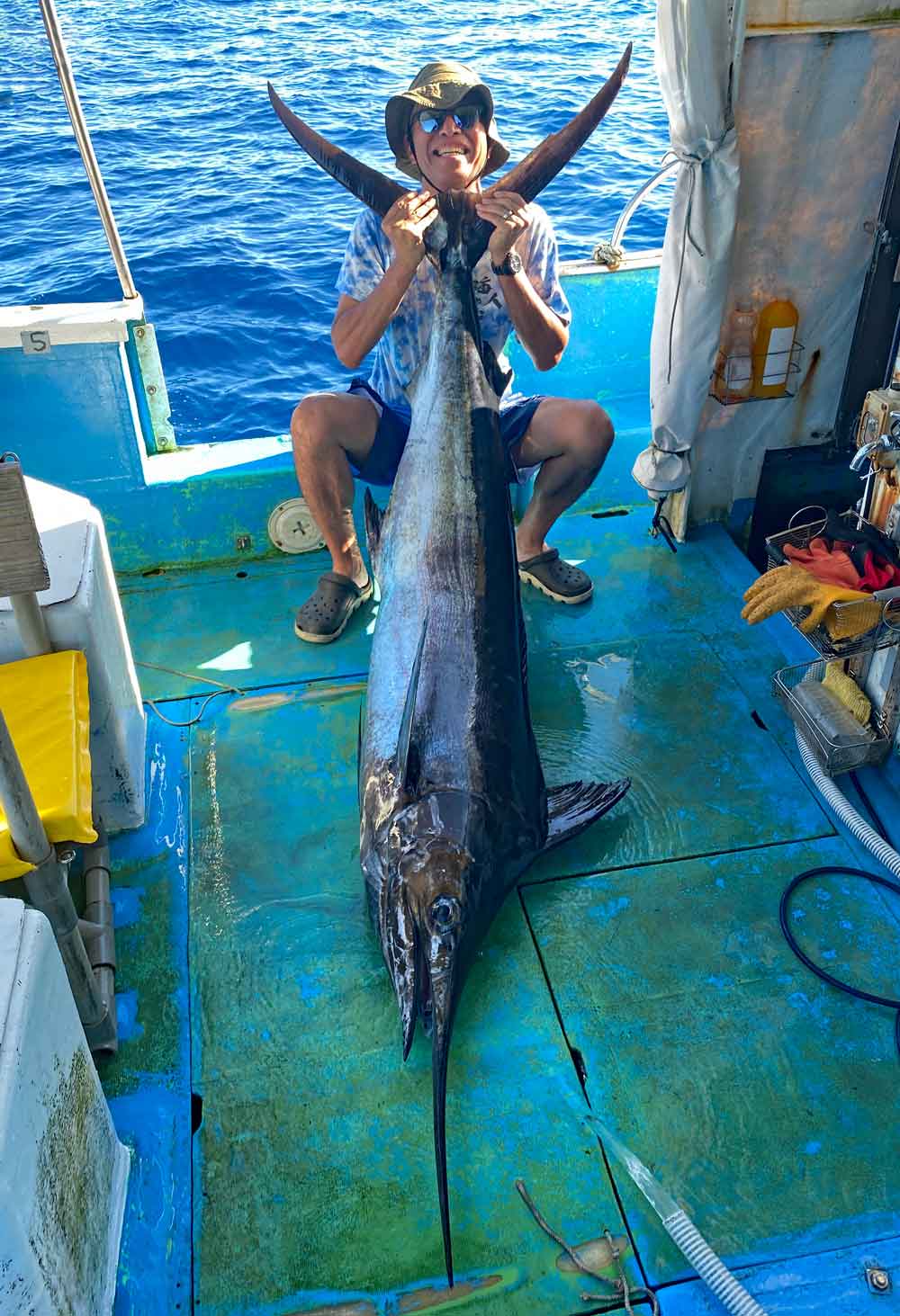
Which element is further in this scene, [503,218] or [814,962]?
[503,218]

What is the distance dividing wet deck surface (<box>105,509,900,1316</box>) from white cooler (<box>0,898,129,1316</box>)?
8.1 inches

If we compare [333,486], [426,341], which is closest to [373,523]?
[333,486]

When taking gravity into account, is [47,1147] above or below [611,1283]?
above

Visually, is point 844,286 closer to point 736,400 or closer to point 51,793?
point 736,400

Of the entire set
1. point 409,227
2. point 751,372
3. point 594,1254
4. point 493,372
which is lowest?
point 594,1254

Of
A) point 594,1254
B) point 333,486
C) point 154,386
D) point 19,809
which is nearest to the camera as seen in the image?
point 19,809

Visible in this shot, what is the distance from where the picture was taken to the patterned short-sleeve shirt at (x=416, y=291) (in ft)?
10.1

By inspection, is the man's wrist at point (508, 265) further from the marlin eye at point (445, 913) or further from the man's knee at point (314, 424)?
the marlin eye at point (445, 913)

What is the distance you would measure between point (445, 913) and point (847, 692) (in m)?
1.36

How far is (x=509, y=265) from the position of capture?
113 inches

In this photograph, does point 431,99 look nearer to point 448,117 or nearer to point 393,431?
point 448,117

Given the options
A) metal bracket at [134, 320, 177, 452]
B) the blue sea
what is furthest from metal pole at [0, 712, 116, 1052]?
the blue sea

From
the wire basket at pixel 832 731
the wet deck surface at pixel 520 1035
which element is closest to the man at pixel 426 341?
the wet deck surface at pixel 520 1035

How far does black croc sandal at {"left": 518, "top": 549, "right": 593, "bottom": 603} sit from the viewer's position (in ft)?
11.2
